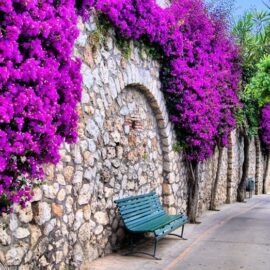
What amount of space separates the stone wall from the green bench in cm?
25

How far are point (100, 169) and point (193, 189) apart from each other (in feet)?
14.5

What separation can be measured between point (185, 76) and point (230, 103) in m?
3.54

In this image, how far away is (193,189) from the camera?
10836 mm

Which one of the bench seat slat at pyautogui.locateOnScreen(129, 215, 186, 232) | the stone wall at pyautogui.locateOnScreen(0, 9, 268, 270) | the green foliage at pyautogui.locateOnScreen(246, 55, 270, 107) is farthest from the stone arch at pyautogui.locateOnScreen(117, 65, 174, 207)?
the green foliage at pyautogui.locateOnScreen(246, 55, 270, 107)

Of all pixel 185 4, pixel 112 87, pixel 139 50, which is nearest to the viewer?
pixel 112 87

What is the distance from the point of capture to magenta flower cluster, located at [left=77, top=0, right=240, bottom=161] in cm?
805

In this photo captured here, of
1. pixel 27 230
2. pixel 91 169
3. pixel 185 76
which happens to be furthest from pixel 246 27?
pixel 27 230

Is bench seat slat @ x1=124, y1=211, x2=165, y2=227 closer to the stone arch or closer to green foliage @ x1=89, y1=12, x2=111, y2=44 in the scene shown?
the stone arch

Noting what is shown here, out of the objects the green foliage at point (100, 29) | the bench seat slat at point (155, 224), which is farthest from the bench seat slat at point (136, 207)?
the green foliage at point (100, 29)

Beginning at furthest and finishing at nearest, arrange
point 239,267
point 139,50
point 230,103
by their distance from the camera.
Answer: point 230,103 < point 139,50 < point 239,267

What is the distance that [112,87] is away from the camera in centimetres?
708

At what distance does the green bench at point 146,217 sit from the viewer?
22.2 feet

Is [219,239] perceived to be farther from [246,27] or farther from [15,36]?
[246,27]

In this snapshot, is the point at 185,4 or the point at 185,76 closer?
the point at 185,76
